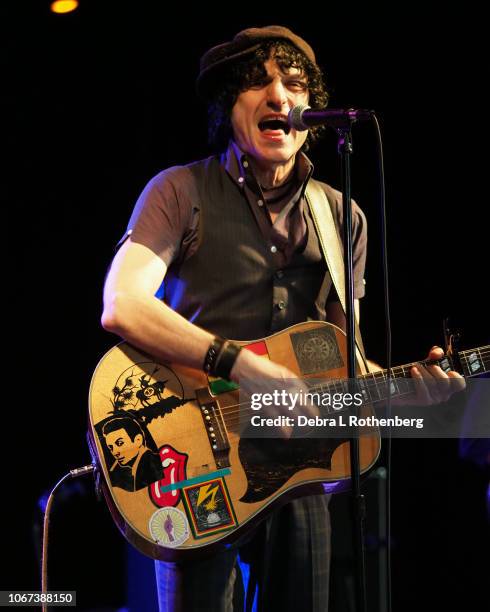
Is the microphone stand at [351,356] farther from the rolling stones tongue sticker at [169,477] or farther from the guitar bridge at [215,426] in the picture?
the rolling stones tongue sticker at [169,477]


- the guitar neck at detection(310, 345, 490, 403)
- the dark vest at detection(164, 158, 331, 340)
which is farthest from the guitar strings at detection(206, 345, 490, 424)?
the dark vest at detection(164, 158, 331, 340)

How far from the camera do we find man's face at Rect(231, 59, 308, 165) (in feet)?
8.61

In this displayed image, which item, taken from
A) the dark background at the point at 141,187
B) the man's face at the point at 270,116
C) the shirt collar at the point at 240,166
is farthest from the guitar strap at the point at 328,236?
the dark background at the point at 141,187

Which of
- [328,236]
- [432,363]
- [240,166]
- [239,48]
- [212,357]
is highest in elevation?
[239,48]

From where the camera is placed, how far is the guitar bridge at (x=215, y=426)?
7.48 ft

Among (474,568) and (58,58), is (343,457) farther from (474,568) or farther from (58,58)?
(58,58)

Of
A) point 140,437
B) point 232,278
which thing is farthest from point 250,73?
point 140,437

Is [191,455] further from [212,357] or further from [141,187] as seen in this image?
[141,187]

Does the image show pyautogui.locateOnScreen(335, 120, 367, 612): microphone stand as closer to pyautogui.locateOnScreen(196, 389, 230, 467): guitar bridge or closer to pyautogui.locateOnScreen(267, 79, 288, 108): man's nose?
pyautogui.locateOnScreen(196, 389, 230, 467): guitar bridge

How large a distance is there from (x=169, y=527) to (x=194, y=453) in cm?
24

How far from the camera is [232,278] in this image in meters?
2.51

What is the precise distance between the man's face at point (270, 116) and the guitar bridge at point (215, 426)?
914 millimetres

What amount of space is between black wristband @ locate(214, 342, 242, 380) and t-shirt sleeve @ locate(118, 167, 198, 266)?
1.22ft

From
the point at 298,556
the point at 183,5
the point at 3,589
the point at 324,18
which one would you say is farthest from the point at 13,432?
the point at 324,18
